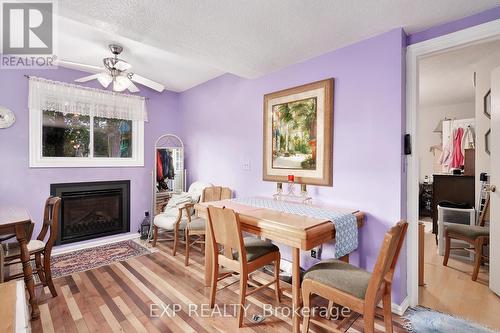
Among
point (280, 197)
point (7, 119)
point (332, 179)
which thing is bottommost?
point (280, 197)

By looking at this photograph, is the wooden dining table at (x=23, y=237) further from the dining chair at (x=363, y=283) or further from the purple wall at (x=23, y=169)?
the dining chair at (x=363, y=283)

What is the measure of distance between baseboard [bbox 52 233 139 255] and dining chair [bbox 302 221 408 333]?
3216mm

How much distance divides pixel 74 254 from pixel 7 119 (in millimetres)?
1850

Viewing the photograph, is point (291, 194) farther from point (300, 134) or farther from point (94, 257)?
point (94, 257)

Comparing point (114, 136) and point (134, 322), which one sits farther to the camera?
point (114, 136)

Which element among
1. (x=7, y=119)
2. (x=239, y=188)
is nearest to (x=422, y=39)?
(x=239, y=188)

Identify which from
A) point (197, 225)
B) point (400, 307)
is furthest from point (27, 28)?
→ point (400, 307)

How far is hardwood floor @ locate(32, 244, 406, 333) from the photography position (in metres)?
1.85

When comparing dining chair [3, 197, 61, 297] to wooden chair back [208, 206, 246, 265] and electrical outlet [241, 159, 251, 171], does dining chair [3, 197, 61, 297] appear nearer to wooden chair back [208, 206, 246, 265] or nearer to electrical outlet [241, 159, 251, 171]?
wooden chair back [208, 206, 246, 265]

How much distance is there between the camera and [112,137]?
12.7ft

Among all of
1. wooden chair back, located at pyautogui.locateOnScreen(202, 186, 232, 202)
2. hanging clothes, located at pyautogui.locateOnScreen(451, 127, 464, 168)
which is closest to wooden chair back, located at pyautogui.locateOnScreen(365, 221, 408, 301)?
wooden chair back, located at pyautogui.locateOnScreen(202, 186, 232, 202)

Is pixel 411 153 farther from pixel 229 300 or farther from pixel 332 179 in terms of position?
pixel 229 300

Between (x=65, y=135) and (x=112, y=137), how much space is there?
602 millimetres

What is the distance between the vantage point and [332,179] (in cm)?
242
